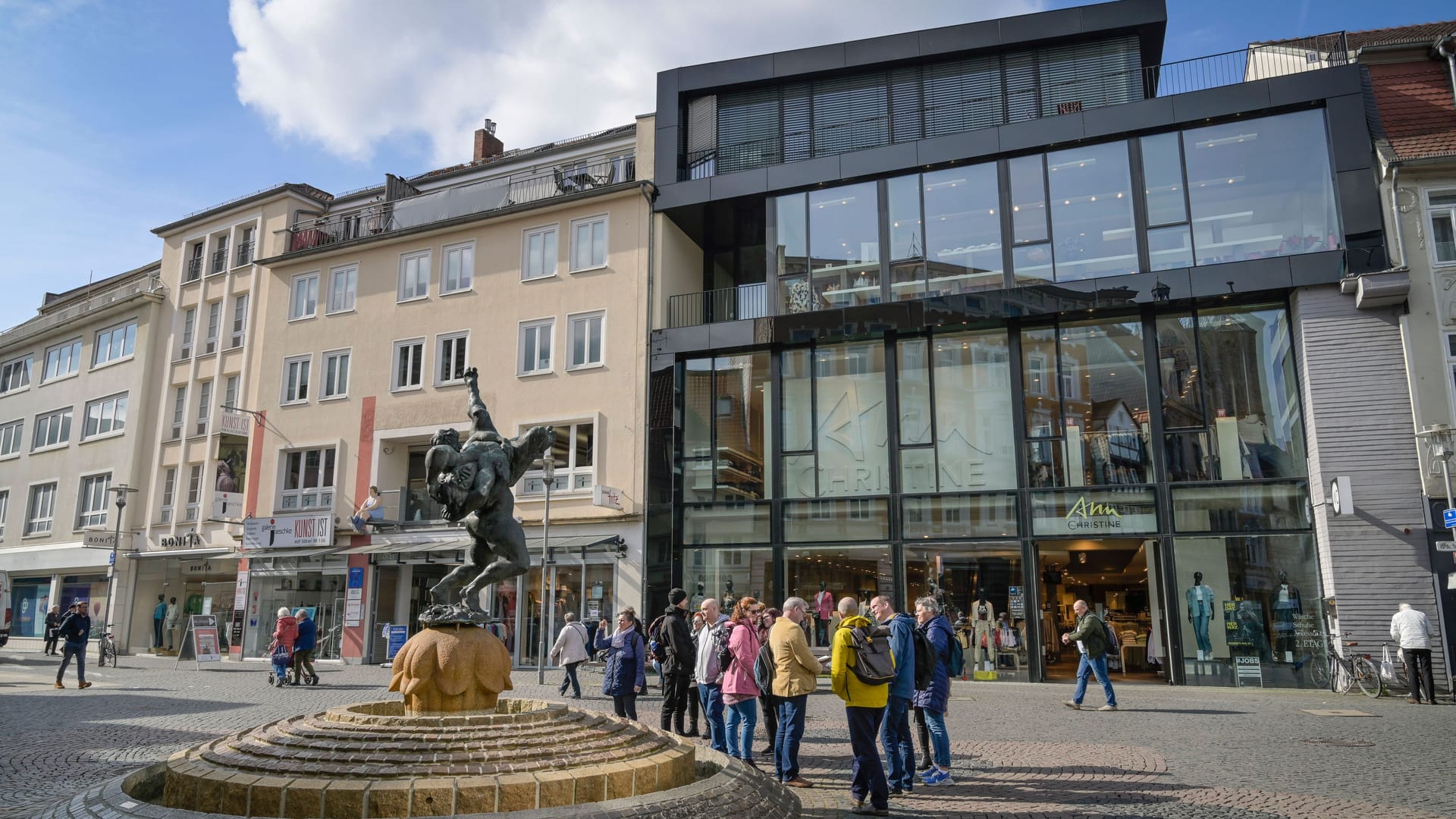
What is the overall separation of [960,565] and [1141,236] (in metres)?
7.80

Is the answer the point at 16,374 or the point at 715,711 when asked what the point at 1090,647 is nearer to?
the point at 715,711

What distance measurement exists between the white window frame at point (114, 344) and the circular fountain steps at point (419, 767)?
112 feet

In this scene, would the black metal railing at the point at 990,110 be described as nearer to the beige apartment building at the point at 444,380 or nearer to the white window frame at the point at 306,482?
the beige apartment building at the point at 444,380

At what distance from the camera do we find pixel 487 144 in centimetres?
3500

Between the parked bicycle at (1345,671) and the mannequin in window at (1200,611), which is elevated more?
the mannequin in window at (1200,611)

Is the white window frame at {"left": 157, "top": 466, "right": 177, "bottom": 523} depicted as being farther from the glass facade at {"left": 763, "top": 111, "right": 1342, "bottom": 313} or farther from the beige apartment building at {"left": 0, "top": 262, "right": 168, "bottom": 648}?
the glass facade at {"left": 763, "top": 111, "right": 1342, "bottom": 313}

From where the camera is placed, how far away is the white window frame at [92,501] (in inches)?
1401

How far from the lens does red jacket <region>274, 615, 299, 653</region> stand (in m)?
20.1

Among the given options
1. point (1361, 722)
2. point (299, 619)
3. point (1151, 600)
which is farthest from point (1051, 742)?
point (299, 619)

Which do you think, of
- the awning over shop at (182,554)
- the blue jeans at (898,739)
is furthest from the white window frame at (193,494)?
the blue jeans at (898,739)

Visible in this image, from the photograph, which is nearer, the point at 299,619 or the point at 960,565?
the point at 299,619

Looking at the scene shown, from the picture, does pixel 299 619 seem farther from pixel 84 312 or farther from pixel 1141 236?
pixel 84 312

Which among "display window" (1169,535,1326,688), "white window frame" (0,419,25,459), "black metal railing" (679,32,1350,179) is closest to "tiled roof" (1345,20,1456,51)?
"black metal railing" (679,32,1350,179)

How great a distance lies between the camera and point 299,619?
20094 mm
